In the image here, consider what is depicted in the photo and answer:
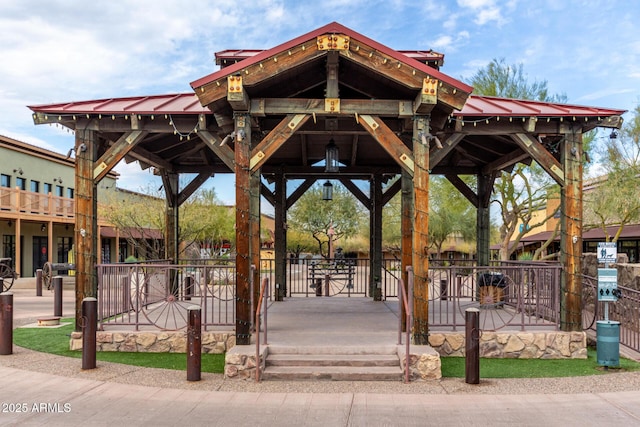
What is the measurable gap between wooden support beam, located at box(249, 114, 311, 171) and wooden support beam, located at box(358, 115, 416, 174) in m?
1.03

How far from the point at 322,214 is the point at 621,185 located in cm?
1696

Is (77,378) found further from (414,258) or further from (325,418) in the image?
(414,258)

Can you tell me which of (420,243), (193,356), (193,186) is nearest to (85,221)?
(193,356)

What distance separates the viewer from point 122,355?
8.32 meters

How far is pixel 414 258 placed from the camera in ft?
25.5

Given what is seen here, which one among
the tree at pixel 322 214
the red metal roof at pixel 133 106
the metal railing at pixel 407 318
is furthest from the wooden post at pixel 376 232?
the tree at pixel 322 214

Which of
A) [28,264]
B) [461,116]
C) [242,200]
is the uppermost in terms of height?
[461,116]

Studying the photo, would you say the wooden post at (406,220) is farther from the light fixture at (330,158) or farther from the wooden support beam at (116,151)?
the wooden support beam at (116,151)

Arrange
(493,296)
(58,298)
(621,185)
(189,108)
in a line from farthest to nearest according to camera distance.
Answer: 1. (621,185)
2. (58,298)
3. (493,296)
4. (189,108)

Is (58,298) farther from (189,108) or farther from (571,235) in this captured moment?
(571,235)

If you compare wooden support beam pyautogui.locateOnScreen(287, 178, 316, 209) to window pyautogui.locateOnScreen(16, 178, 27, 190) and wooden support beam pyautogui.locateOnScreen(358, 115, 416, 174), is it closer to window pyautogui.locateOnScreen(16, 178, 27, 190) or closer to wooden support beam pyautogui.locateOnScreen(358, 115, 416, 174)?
wooden support beam pyautogui.locateOnScreen(358, 115, 416, 174)

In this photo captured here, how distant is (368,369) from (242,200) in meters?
3.07

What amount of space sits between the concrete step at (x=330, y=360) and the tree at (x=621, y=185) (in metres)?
18.3

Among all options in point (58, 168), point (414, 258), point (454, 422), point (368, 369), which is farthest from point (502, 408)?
point (58, 168)
